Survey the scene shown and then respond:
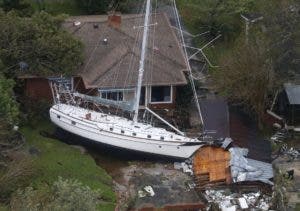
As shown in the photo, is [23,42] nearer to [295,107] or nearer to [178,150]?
[178,150]

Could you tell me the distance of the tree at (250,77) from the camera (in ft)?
124

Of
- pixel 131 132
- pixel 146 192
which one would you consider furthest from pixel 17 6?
pixel 146 192

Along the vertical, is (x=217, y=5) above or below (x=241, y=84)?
above

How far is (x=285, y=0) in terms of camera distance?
41.4m

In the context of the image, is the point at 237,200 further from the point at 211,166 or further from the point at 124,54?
the point at 124,54

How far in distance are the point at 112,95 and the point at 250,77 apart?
7.54 m

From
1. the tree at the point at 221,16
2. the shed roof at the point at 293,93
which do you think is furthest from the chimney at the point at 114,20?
the shed roof at the point at 293,93

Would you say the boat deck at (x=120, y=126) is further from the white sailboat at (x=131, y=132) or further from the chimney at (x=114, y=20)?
the chimney at (x=114, y=20)

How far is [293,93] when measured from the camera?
39.8 metres

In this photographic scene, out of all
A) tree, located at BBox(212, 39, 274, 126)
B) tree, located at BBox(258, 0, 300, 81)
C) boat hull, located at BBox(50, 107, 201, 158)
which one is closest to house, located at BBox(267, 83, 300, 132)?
tree, located at BBox(258, 0, 300, 81)

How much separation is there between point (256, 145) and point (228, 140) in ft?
5.27

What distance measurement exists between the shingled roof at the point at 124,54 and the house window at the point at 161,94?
752 millimetres

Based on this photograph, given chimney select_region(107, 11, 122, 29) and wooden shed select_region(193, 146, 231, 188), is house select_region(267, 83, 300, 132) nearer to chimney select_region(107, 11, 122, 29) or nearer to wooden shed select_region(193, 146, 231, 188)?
wooden shed select_region(193, 146, 231, 188)

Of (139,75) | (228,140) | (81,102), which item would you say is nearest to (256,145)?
(228,140)
